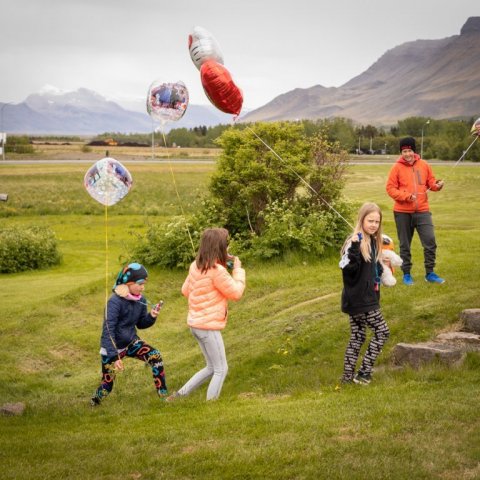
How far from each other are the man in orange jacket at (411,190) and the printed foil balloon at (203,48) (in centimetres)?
328

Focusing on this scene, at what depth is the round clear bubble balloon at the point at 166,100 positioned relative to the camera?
12.3 meters

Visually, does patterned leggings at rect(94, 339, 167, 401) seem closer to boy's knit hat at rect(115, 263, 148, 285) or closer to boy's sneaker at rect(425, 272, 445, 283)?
boy's knit hat at rect(115, 263, 148, 285)

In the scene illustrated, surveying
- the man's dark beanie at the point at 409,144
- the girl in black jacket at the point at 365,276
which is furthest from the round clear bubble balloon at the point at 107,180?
the girl in black jacket at the point at 365,276

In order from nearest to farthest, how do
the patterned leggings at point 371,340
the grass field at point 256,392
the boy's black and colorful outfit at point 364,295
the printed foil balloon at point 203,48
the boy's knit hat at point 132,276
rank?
the grass field at point 256,392
the boy's black and colorful outfit at point 364,295
the patterned leggings at point 371,340
the boy's knit hat at point 132,276
the printed foil balloon at point 203,48

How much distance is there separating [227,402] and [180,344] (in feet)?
18.4

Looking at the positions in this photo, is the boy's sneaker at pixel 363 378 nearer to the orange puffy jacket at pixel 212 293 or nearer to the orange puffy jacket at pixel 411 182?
the orange puffy jacket at pixel 212 293

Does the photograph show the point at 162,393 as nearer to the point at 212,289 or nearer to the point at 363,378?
the point at 212,289

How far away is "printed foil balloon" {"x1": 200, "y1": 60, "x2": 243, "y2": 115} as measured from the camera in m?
11.3

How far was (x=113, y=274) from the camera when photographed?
18797 millimetres

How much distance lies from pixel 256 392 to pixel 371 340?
5.44ft

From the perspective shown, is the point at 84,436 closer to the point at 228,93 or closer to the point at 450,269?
the point at 228,93

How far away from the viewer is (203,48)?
11.4 meters

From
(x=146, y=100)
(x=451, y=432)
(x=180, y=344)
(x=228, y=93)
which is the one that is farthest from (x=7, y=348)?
(x=451, y=432)

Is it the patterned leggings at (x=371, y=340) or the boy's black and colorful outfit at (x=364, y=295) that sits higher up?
the boy's black and colorful outfit at (x=364, y=295)
